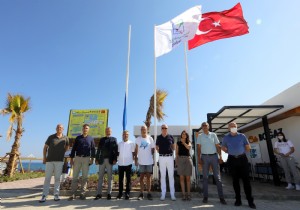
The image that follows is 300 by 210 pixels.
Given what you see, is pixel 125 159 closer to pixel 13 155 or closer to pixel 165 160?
pixel 165 160

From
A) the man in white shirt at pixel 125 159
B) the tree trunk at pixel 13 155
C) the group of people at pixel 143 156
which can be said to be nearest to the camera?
the group of people at pixel 143 156

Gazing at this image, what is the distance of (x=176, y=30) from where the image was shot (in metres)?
8.61

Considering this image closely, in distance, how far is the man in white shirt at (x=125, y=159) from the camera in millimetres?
5848

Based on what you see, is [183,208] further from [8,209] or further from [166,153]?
[8,209]

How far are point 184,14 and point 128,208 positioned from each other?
7708 mm

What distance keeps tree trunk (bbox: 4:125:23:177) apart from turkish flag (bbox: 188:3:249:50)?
41.0 ft

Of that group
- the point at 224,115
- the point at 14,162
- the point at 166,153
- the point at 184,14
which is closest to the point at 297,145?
the point at 224,115

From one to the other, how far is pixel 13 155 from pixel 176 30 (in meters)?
12.8

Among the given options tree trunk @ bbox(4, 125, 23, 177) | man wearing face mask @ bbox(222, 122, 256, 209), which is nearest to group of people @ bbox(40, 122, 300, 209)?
man wearing face mask @ bbox(222, 122, 256, 209)

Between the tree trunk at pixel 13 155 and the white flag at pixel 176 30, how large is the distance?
440 inches

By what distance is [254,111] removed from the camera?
8.84 m

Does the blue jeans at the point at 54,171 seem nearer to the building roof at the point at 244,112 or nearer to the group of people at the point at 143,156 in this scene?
the group of people at the point at 143,156

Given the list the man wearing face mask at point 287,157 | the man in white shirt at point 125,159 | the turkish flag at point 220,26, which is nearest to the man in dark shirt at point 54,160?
the man in white shirt at point 125,159

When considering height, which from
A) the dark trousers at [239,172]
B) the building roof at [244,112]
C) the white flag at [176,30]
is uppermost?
the white flag at [176,30]
